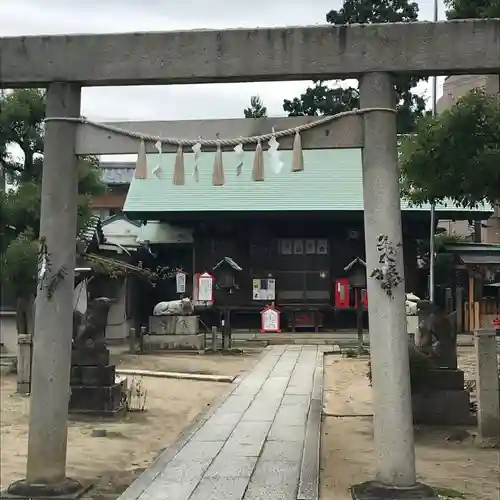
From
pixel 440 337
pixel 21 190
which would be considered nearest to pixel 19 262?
pixel 21 190

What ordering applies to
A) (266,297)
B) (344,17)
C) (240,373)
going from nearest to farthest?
(240,373) < (266,297) < (344,17)

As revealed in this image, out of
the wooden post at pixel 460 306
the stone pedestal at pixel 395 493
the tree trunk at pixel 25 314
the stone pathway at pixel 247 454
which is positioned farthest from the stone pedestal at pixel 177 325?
the stone pedestal at pixel 395 493

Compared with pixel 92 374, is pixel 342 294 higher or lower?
higher

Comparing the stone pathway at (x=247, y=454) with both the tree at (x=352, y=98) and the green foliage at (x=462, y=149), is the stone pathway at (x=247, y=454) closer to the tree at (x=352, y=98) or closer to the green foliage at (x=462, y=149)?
the green foliage at (x=462, y=149)

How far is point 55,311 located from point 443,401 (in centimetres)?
610

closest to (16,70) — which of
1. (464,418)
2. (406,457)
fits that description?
(406,457)

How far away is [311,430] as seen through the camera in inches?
335

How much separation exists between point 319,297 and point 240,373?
10.5 meters

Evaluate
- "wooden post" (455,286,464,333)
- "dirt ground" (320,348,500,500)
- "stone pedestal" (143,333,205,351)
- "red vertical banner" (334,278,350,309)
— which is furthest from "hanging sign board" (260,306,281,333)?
"dirt ground" (320,348,500,500)

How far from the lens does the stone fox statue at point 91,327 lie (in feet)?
36.8

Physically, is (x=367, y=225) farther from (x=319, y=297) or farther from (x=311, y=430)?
(x=319, y=297)

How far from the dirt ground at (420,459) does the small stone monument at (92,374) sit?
347cm

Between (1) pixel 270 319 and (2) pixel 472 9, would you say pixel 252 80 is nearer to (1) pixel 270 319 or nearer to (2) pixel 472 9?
(2) pixel 472 9

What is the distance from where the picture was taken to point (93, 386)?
1073cm
